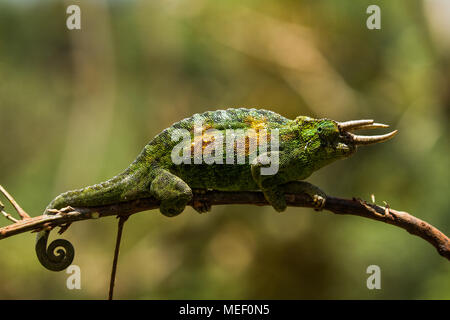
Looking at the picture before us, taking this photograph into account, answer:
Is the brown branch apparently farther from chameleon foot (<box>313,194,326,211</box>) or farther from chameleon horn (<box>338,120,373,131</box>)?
chameleon horn (<box>338,120,373,131</box>)

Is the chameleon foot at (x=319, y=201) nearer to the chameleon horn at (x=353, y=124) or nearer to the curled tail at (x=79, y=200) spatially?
the chameleon horn at (x=353, y=124)

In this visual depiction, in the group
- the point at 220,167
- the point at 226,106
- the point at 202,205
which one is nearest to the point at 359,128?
the point at 220,167

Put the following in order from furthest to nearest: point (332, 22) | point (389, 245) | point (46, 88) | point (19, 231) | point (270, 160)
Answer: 1. point (46, 88)
2. point (332, 22)
3. point (389, 245)
4. point (270, 160)
5. point (19, 231)

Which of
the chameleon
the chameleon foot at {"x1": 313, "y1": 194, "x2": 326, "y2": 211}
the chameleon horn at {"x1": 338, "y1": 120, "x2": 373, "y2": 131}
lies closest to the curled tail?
the chameleon

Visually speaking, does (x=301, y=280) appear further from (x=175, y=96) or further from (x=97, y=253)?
(x=175, y=96)

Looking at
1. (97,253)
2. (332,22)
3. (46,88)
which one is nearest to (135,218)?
(97,253)

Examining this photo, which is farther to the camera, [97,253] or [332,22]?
[332,22]
